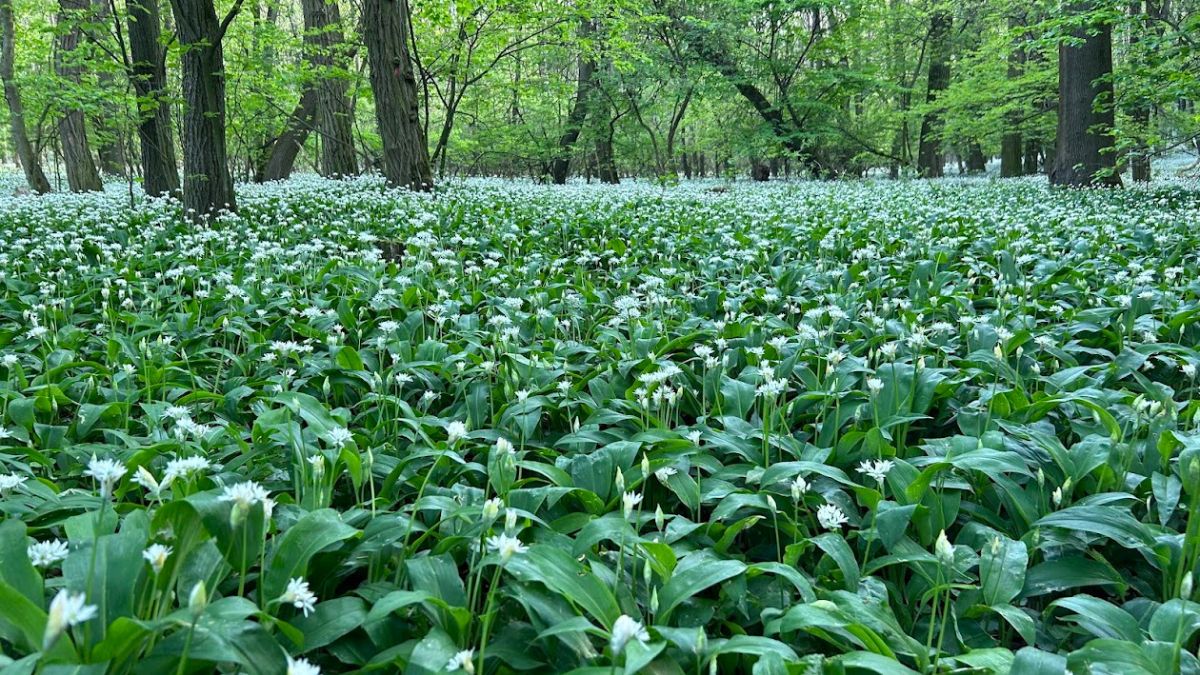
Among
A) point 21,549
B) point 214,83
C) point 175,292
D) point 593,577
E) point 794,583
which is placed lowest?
point 794,583

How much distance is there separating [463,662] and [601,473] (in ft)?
3.20

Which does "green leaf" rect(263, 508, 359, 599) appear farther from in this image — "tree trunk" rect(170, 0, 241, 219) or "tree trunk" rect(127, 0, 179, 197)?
"tree trunk" rect(127, 0, 179, 197)

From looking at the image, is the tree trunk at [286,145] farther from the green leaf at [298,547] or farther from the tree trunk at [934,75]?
the green leaf at [298,547]

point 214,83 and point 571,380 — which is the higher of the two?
point 214,83

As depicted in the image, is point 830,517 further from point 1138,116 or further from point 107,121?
point 1138,116

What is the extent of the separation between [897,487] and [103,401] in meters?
2.73

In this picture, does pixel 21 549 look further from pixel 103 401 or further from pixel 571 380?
pixel 571 380

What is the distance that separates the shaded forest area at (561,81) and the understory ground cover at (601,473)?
405 cm

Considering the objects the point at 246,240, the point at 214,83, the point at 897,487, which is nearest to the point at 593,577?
the point at 897,487

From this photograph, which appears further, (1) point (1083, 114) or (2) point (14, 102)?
(2) point (14, 102)

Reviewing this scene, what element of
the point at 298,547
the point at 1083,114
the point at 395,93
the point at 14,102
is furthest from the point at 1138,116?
the point at 14,102

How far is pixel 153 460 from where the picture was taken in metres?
2.10

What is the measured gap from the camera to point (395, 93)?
9617 mm

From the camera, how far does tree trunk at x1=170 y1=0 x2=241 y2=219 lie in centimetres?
712
